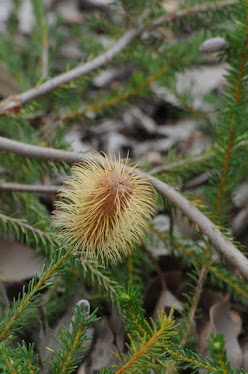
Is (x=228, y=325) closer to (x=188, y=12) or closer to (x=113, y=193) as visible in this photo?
(x=113, y=193)

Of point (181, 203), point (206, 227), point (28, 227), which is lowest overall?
point (206, 227)

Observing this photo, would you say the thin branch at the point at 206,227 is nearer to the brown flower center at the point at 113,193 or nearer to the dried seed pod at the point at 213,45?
the brown flower center at the point at 113,193

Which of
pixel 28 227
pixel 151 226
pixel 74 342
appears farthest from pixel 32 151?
pixel 74 342

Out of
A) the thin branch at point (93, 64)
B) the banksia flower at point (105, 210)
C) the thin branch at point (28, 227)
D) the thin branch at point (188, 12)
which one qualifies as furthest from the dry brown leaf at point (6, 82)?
the banksia flower at point (105, 210)

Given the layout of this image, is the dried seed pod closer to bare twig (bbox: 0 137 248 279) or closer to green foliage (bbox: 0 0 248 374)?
green foliage (bbox: 0 0 248 374)

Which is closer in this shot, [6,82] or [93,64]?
[93,64]

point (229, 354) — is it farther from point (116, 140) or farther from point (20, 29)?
point (20, 29)

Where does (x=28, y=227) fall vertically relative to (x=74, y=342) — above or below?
above

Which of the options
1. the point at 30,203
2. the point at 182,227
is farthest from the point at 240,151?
the point at 30,203
